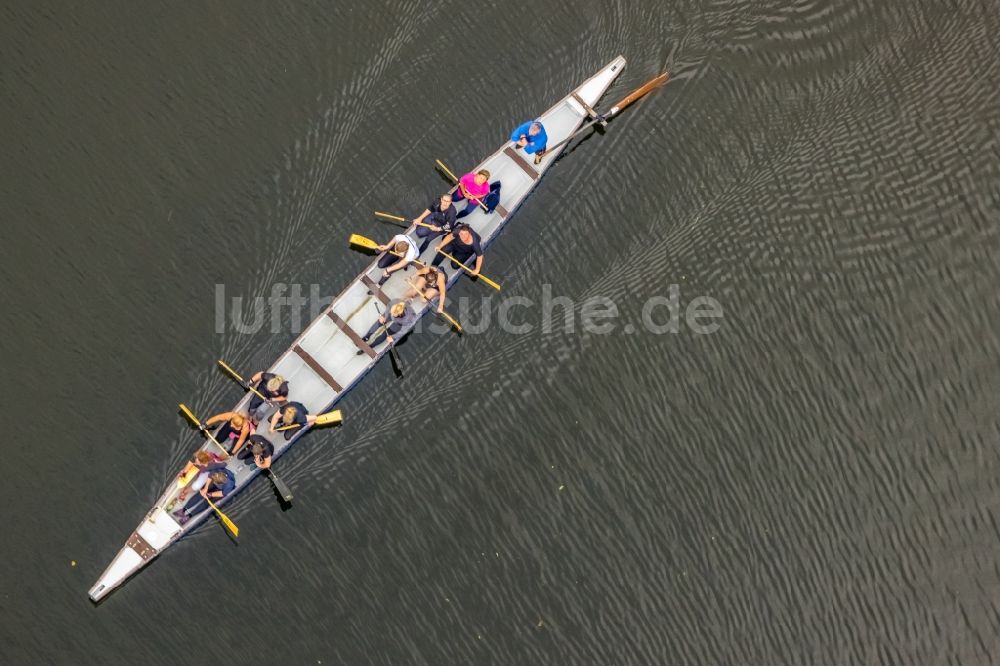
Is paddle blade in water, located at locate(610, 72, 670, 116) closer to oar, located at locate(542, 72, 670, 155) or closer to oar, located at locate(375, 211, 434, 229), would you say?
oar, located at locate(542, 72, 670, 155)

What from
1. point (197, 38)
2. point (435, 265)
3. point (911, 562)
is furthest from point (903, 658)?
point (197, 38)

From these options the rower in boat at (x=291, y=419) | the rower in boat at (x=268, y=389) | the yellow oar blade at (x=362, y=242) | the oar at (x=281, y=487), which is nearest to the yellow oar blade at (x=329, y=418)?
the rower in boat at (x=291, y=419)

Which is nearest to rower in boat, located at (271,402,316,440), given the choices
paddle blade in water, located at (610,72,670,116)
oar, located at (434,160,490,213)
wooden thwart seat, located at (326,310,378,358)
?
wooden thwart seat, located at (326,310,378,358)

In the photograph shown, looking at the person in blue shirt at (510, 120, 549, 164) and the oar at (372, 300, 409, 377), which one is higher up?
the person in blue shirt at (510, 120, 549, 164)

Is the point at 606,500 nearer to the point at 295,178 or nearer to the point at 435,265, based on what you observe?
the point at 435,265

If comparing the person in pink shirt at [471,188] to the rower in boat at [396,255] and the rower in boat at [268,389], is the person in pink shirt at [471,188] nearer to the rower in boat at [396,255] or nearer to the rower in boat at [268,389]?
the rower in boat at [396,255]

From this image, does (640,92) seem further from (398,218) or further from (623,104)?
(398,218)

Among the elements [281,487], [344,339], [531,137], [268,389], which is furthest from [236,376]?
[531,137]
